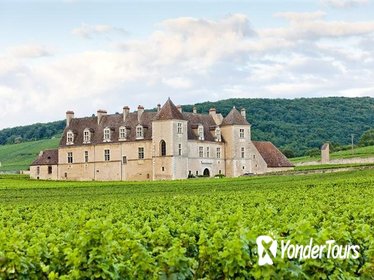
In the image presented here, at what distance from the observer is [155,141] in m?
93.9

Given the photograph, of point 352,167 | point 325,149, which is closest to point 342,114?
point 325,149

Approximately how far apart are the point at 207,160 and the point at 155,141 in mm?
8107

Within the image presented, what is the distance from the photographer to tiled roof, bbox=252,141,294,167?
10188 cm

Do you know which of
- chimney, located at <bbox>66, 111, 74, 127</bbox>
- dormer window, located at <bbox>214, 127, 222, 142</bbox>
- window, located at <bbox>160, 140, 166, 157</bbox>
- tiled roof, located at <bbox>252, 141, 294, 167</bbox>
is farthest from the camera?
chimney, located at <bbox>66, 111, 74, 127</bbox>

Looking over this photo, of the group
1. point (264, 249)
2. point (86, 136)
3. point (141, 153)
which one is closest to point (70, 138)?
point (86, 136)

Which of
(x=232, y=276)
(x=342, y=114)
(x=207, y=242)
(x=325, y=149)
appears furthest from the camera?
(x=342, y=114)

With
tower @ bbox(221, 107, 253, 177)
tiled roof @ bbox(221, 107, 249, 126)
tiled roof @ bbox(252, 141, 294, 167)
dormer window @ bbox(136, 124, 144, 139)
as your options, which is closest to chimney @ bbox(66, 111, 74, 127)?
dormer window @ bbox(136, 124, 144, 139)

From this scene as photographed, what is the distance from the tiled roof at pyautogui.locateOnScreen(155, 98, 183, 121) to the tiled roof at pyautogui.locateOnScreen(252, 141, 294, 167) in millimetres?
14461

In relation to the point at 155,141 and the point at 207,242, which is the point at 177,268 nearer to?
the point at 207,242

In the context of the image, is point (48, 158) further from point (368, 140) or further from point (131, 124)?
point (368, 140)

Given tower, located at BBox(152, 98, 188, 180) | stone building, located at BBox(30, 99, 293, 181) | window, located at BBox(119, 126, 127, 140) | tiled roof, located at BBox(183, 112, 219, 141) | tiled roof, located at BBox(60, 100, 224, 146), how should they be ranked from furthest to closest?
window, located at BBox(119, 126, 127, 140) < tiled roof, located at BBox(183, 112, 219, 141) < tiled roof, located at BBox(60, 100, 224, 146) < stone building, located at BBox(30, 99, 293, 181) < tower, located at BBox(152, 98, 188, 180)

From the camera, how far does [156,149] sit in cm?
9375

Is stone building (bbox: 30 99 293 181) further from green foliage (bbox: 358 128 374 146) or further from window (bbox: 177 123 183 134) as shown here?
green foliage (bbox: 358 128 374 146)

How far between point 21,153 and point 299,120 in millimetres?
70426
